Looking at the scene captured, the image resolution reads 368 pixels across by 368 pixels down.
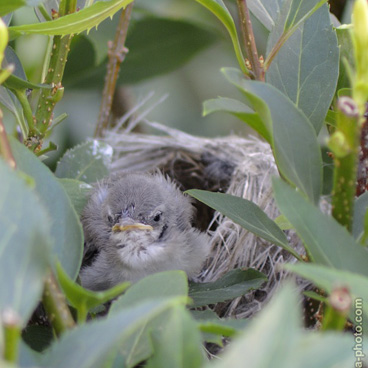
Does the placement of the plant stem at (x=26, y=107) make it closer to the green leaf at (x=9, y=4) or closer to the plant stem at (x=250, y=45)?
the green leaf at (x=9, y=4)

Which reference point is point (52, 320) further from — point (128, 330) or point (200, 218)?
point (200, 218)

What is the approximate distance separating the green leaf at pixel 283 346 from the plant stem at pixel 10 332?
15cm

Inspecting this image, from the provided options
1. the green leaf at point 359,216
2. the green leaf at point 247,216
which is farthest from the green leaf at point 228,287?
the green leaf at point 359,216

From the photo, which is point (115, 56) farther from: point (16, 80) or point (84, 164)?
point (16, 80)

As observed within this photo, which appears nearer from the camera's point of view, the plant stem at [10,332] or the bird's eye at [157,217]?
the plant stem at [10,332]

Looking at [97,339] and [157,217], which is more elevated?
[97,339]

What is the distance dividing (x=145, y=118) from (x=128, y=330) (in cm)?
192

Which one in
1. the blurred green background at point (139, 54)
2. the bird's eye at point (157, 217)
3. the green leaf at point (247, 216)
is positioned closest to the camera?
the green leaf at point (247, 216)

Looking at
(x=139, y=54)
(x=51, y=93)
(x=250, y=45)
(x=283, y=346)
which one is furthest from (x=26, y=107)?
(x=139, y=54)

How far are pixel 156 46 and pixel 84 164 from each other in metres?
0.75

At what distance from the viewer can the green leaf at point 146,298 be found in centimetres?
63

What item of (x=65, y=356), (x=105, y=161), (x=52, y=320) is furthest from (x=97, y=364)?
(x=105, y=161)

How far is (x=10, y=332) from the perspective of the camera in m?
0.42

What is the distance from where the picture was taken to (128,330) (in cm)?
46
